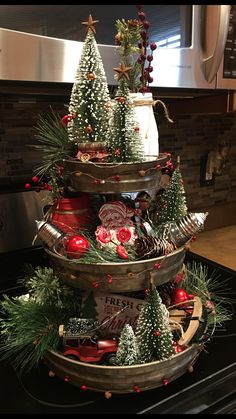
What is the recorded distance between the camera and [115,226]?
0.53 meters

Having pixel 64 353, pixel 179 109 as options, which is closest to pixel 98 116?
pixel 64 353

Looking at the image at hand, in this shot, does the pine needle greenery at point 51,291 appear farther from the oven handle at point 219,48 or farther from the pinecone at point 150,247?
the oven handle at point 219,48

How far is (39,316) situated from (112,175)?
0.85 feet

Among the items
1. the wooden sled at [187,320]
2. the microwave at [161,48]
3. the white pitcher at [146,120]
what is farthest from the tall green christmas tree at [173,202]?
the microwave at [161,48]

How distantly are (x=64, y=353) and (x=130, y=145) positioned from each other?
0.31 meters

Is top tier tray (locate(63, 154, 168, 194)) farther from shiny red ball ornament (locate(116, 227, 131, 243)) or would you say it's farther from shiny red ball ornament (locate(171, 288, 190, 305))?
shiny red ball ornament (locate(171, 288, 190, 305))

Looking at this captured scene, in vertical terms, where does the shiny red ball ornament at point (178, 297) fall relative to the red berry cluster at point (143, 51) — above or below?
below

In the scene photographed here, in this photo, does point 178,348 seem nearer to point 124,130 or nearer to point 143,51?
point 124,130

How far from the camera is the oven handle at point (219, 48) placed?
76 cm

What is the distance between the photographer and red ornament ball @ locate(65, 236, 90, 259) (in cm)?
49

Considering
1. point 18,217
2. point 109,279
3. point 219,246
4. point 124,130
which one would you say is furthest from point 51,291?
point 219,246

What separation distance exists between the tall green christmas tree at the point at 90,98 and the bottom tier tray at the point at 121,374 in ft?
1.03

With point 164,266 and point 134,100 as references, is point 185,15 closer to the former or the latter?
point 134,100

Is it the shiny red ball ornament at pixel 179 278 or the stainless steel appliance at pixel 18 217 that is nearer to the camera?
the shiny red ball ornament at pixel 179 278
